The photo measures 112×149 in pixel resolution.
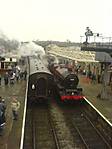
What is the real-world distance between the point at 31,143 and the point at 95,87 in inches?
610

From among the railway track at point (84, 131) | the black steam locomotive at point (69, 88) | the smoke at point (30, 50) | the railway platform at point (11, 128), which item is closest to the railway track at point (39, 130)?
the railway platform at point (11, 128)

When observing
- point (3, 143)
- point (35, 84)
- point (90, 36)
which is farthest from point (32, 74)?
point (90, 36)

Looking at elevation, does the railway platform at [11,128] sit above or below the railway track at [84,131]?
above

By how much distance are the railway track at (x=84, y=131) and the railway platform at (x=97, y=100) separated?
3.27 feet

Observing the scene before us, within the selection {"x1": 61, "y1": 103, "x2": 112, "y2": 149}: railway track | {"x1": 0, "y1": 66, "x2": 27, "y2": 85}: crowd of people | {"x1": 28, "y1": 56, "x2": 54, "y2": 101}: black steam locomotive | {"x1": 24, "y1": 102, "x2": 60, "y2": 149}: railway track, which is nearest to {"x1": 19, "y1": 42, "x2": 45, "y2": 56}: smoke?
{"x1": 0, "y1": 66, "x2": 27, "y2": 85}: crowd of people

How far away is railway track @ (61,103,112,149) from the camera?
15262 mm

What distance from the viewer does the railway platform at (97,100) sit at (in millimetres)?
19617

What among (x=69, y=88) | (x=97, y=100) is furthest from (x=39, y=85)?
(x=97, y=100)

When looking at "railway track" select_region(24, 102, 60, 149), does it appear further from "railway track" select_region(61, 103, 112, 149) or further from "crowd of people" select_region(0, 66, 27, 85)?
"crowd of people" select_region(0, 66, 27, 85)

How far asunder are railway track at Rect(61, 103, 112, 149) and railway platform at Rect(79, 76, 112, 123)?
997 mm

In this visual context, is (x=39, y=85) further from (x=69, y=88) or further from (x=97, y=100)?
(x=97, y=100)

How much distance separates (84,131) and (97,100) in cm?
623

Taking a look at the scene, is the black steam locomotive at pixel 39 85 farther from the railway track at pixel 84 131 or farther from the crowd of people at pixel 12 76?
the crowd of people at pixel 12 76

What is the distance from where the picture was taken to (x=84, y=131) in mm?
17547
